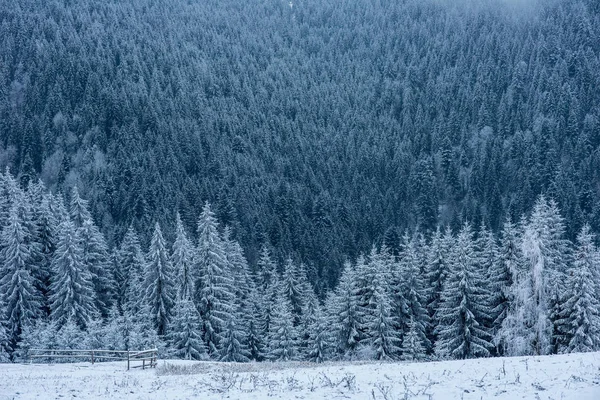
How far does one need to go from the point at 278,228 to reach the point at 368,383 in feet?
395

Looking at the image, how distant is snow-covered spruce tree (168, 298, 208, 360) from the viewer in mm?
42312

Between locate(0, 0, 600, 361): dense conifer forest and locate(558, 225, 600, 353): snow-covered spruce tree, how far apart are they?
6.9 inches

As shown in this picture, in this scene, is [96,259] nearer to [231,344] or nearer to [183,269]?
[183,269]

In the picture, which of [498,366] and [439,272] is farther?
[439,272]

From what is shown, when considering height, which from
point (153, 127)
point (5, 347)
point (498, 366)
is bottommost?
point (153, 127)

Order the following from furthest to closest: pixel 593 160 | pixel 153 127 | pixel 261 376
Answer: pixel 153 127 → pixel 593 160 → pixel 261 376

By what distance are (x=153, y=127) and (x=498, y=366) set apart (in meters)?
173

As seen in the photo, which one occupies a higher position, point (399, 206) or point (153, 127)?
point (153, 127)

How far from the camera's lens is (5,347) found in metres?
42.7

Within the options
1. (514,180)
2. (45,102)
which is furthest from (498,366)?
(45,102)

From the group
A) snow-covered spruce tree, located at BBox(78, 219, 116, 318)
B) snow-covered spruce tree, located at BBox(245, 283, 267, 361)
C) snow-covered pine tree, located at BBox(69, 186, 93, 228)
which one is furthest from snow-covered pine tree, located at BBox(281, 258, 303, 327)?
snow-covered pine tree, located at BBox(69, 186, 93, 228)

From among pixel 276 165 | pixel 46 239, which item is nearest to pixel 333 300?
pixel 46 239

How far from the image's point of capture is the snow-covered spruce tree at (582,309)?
3625 centimetres

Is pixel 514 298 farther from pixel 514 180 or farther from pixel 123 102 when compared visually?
pixel 123 102
